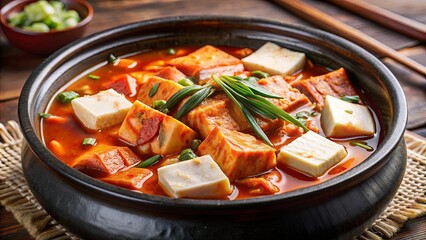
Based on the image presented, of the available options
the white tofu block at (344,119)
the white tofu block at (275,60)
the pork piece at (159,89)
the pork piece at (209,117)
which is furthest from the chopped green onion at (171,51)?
the white tofu block at (344,119)

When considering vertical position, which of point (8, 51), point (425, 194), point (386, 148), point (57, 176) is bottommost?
point (8, 51)

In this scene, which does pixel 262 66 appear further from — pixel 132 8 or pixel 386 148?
pixel 132 8

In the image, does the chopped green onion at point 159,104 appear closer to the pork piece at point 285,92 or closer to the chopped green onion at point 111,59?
the pork piece at point 285,92

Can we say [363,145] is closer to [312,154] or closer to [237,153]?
[312,154]

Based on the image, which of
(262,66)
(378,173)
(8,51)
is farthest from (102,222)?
(8,51)

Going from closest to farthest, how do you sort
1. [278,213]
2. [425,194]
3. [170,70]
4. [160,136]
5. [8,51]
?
[278,213]
[160,136]
[425,194]
[170,70]
[8,51]
